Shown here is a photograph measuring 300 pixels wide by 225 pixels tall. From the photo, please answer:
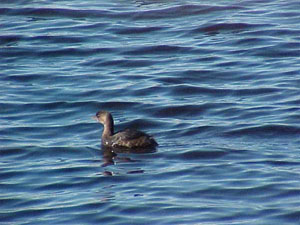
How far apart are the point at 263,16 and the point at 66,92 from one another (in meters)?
6.76

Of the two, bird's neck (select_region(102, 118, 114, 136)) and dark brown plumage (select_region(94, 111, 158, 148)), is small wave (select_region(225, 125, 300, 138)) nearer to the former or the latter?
dark brown plumage (select_region(94, 111, 158, 148))

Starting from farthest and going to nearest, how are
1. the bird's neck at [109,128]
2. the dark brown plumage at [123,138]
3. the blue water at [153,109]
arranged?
the bird's neck at [109,128] < the dark brown plumage at [123,138] < the blue water at [153,109]

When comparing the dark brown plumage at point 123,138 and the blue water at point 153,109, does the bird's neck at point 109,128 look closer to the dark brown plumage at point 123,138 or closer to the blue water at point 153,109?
the dark brown plumage at point 123,138

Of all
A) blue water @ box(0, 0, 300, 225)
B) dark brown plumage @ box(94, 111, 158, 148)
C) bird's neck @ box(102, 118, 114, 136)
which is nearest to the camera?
blue water @ box(0, 0, 300, 225)

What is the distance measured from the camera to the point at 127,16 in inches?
1022

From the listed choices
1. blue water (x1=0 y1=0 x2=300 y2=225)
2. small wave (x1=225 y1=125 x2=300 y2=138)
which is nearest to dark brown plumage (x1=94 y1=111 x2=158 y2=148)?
blue water (x1=0 y1=0 x2=300 y2=225)

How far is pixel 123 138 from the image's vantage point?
16344mm

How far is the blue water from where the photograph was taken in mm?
13844

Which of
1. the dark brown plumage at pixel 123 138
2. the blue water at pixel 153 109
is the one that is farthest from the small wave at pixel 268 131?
the dark brown plumage at pixel 123 138

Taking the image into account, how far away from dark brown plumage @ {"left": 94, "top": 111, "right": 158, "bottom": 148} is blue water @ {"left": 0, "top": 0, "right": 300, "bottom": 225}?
161mm

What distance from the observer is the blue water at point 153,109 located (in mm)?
13844

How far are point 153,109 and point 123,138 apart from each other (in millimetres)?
2433

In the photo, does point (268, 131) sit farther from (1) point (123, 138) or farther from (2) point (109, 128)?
(2) point (109, 128)

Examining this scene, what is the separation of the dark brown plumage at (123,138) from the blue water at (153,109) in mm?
161
